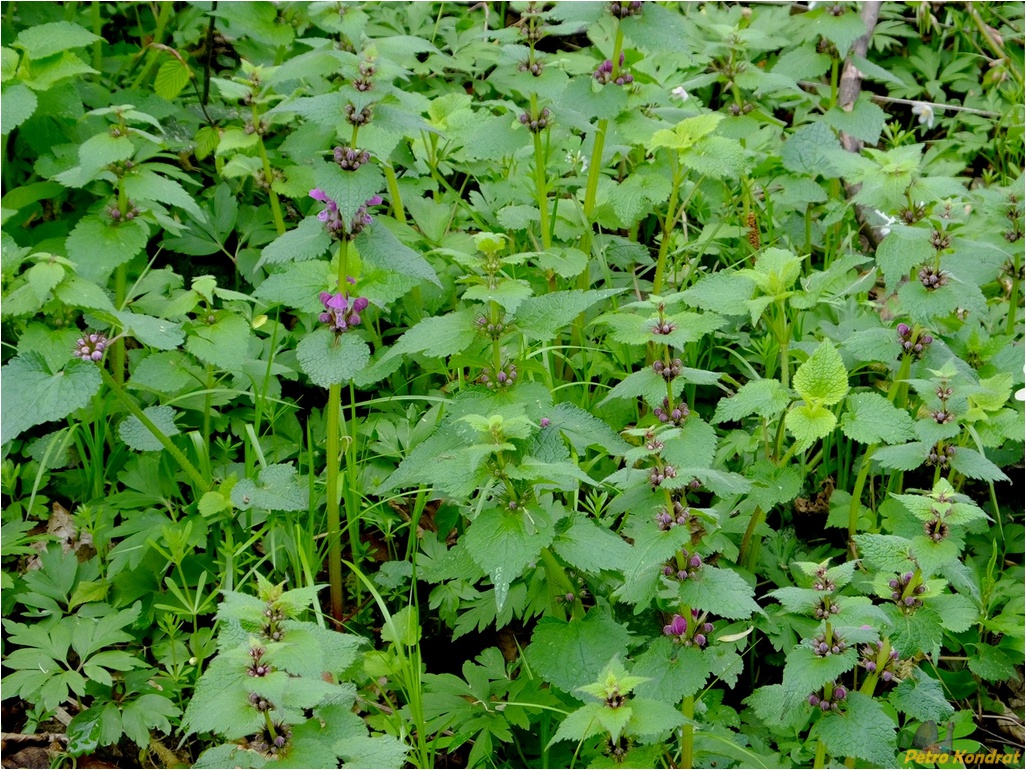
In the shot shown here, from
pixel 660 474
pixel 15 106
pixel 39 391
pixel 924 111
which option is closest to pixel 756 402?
pixel 660 474

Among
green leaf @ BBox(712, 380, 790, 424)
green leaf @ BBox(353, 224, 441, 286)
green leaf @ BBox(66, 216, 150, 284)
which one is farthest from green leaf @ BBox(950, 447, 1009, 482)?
green leaf @ BBox(66, 216, 150, 284)

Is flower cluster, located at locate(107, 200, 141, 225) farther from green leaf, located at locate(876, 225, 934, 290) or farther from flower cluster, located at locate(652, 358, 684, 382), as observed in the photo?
green leaf, located at locate(876, 225, 934, 290)

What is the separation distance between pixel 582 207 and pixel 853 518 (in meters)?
1.28

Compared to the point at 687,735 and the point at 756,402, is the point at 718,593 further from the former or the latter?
the point at 756,402

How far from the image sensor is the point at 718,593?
2.05 m

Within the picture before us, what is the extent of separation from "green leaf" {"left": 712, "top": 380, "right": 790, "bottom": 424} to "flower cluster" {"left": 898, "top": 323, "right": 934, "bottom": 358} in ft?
1.40

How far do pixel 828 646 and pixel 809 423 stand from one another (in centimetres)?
58

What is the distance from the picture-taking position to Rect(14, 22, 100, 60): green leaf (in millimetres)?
3195

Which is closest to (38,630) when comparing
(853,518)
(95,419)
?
(95,419)

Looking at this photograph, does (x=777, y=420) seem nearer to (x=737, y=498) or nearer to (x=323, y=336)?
(x=737, y=498)

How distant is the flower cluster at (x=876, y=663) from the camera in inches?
85.7

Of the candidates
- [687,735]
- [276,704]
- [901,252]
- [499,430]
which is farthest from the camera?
[901,252]

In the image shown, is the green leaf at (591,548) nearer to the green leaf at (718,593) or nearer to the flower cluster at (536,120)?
the green leaf at (718,593)

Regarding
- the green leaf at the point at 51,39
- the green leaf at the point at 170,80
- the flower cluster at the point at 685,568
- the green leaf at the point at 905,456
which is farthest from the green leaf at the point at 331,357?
the green leaf at the point at 170,80
